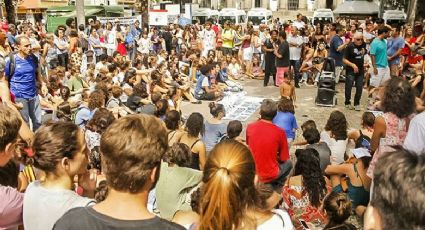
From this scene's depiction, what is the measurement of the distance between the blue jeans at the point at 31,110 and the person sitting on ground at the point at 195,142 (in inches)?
112

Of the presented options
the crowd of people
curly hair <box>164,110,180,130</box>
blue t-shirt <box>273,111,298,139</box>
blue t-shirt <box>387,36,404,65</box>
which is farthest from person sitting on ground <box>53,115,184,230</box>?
blue t-shirt <box>387,36,404,65</box>

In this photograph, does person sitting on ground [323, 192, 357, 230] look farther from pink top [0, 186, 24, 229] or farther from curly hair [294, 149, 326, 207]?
pink top [0, 186, 24, 229]

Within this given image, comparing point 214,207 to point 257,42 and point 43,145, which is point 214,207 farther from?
point 257,42

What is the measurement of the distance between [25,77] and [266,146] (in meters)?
3.85

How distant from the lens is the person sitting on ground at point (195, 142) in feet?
16.0

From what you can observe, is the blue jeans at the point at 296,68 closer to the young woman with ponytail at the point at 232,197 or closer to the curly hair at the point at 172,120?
the curly hair at the point at 172,120

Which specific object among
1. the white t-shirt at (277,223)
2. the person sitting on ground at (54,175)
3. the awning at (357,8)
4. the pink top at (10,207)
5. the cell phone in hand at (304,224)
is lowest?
the cell phone in hand at (304,224)

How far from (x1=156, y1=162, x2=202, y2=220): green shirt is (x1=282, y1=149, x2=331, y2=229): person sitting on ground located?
113 cm

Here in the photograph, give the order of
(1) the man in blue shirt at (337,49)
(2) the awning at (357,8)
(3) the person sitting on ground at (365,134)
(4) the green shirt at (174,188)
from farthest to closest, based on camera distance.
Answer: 1. (2) the awning at (357,8)
2. (1) the man in blue shirt at (337,49)
3. (3) the person sitting on ground at (365,134)
4. (4) the green shirt at (174,188)

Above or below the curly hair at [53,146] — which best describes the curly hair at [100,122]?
below

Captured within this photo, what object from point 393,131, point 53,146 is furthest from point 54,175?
point 393,131

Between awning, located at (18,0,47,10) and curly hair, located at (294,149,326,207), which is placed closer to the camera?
curly hair, located at (294,149,326,207)

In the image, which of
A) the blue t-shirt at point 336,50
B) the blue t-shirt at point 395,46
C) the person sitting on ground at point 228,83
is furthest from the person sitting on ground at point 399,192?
the person sitting on ground at point 228,83

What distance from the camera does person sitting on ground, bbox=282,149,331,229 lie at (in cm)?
442
